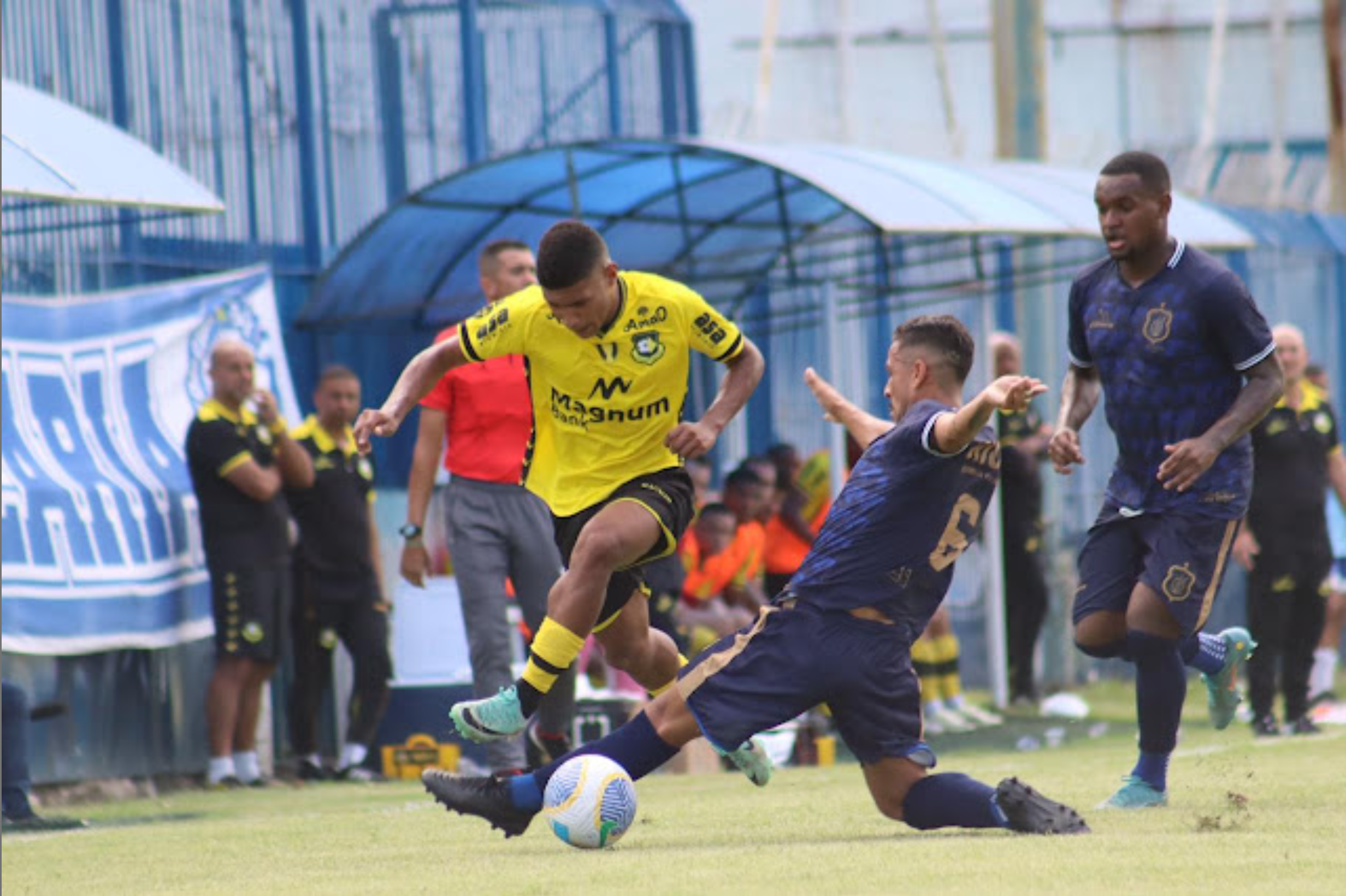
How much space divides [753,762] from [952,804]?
Result: 945 millimetres

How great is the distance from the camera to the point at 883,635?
296 inches

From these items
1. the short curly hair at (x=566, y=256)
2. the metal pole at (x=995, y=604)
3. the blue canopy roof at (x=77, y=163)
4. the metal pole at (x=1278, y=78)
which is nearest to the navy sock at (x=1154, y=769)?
the short curly hair at (x=566, y=256)

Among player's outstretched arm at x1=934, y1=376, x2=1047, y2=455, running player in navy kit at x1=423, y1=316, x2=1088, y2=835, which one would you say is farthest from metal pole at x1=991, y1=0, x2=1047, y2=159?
player's outstretched arm at x1=934, y1=376, x2=1047, y2=455

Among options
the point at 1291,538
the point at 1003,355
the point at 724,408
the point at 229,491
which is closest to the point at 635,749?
the point at 724,408

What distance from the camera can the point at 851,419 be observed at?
822 cm

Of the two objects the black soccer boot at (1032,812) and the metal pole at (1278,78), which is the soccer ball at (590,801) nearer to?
the black soccer boot at (1032,812)

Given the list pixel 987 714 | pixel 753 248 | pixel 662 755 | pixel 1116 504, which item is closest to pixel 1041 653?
pixel 987 714

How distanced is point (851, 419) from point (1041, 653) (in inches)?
480

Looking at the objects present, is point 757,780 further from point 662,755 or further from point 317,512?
point 317,512

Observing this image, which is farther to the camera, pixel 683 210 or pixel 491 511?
pixel 683 210

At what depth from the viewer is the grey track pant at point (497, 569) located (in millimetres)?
10953

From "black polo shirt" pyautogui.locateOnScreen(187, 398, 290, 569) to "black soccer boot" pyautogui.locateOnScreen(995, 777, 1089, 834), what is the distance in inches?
263

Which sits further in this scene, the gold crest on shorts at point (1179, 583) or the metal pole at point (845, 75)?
the metal pole at point (845, 75)

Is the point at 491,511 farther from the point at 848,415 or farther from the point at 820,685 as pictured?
the point at 820,685
